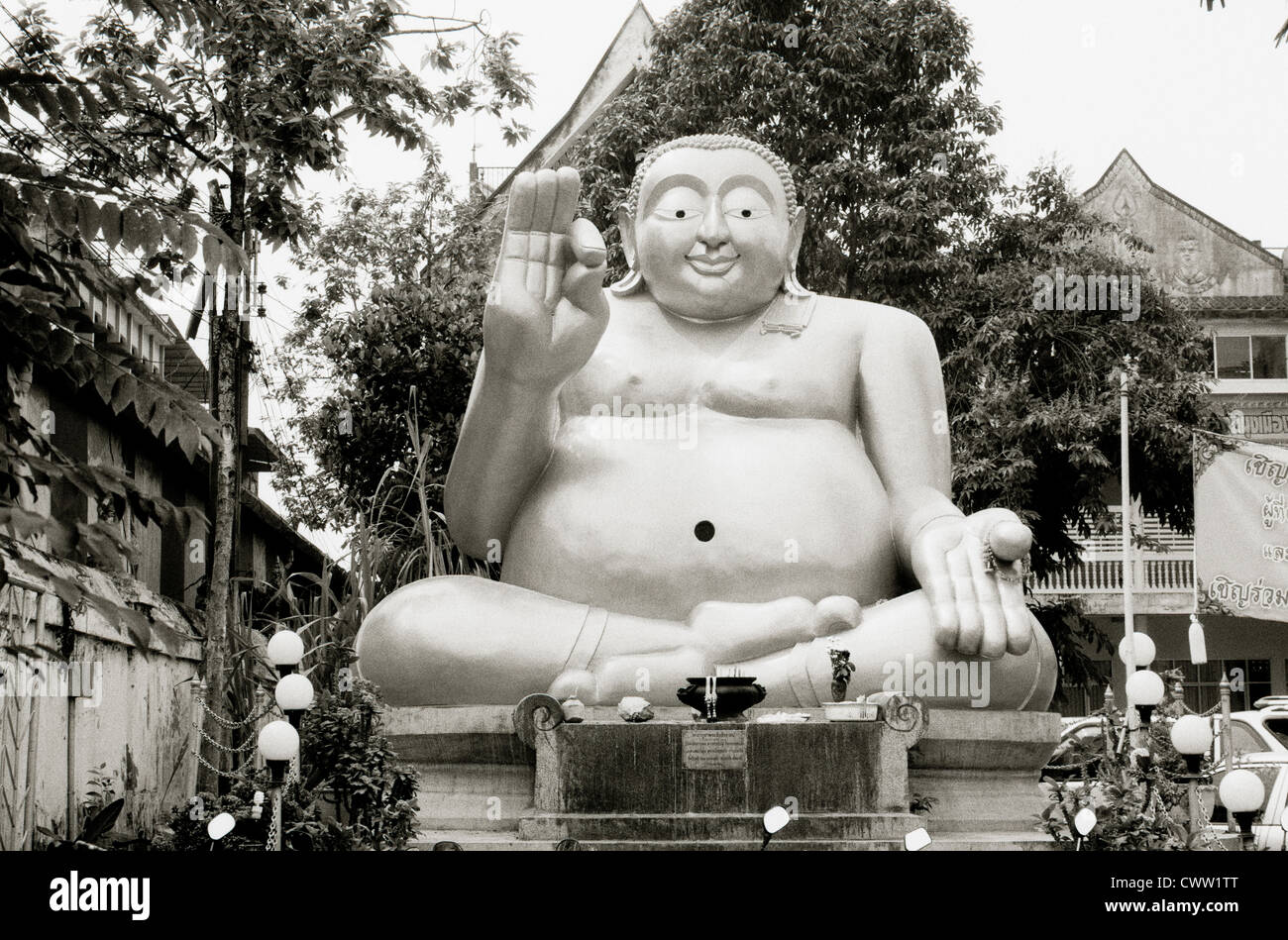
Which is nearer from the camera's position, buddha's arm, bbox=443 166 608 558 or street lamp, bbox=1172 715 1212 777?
street lamp, bbox=1172 715 1212 777

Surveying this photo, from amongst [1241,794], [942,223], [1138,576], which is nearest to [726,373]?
[1241,794]

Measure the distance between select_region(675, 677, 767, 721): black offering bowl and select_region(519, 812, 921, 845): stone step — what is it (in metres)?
0.44

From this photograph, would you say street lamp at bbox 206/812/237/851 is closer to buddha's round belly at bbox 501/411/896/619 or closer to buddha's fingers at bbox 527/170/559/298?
buddha's round belly at bbox 501/411/896/619

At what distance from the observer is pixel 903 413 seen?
8.43 meters

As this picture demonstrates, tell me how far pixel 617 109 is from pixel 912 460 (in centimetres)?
1020

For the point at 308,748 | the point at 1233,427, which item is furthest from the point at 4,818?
the point at 1233,427

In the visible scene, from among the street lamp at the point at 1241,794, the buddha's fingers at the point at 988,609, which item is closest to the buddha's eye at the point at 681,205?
the buddha's fingers at the point at 988,609

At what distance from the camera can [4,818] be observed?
34.7 ft

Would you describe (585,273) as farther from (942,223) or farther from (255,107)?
(942,223)

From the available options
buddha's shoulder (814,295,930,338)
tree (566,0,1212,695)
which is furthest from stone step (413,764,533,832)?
tree (566,0,1212,695)

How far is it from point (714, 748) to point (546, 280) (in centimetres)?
218

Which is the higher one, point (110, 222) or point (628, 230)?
point (628, 230)

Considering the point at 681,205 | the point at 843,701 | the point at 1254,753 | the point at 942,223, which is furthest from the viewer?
the point at 942,223

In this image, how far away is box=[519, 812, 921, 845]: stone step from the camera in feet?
22.8
